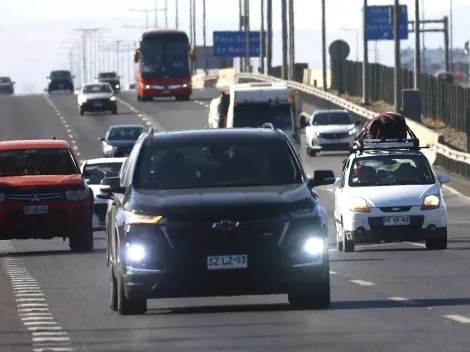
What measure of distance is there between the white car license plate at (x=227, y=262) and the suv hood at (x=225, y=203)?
0.34m

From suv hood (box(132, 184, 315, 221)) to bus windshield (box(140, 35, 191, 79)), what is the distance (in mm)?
72016

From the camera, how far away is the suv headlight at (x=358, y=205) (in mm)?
26391

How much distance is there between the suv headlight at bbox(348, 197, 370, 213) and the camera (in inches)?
1039

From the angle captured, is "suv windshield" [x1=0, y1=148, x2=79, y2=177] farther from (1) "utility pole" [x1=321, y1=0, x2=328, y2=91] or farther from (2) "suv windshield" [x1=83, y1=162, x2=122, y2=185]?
(1) "utility pole" [x1=321, y1=0, x2=328, y2=91]

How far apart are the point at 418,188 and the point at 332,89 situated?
6554 cm

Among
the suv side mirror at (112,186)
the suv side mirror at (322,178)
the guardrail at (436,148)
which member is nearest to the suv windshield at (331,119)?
the guardrail at (436,148)

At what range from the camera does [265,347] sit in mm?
12461

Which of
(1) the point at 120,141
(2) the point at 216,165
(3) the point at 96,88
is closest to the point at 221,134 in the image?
(2) the point at 216,165

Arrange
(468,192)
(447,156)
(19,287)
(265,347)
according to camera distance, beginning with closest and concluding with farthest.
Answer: (265,347), (19,287), (468,192), (447,156)

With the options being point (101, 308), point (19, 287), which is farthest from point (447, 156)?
point (101, 308)

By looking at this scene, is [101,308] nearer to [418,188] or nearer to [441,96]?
[418,188]

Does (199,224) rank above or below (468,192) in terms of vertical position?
above

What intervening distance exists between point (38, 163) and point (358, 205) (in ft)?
17.4

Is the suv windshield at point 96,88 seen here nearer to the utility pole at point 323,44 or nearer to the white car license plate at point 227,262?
the utility pole at point 323,44
